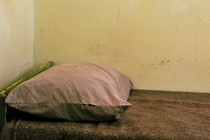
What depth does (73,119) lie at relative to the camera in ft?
3.80

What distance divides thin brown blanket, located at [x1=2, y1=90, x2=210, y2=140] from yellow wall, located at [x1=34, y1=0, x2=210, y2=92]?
392 mm

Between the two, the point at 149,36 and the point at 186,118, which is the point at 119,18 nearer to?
the point at 149,36

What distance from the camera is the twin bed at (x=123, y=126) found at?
42.1 inches

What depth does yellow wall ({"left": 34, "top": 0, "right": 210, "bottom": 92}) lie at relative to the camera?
5.49 ft

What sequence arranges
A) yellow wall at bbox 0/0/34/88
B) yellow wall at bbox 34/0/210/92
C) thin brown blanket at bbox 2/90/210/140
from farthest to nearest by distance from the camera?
yellow wall at bbox 34/0/210/92 → yellow wall at bbox 0/0/34/88 → thin brown blanket at bbox 2/90/210/140

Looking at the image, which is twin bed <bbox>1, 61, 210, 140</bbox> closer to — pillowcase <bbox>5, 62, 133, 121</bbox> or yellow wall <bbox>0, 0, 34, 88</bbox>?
pillowcase <bbox>5, 62, 133, 121</bbox>

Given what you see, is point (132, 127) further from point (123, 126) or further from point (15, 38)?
Result: point (15, 38)

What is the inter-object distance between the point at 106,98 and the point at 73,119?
17 centimetres

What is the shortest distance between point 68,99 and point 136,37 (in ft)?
2.49

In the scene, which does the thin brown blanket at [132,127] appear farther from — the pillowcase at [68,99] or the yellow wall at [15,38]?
the yellow wall at [15,38]

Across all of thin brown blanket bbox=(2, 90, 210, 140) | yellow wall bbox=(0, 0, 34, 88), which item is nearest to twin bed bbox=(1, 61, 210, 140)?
thin brown blanket bbox=(2, 90, 210, 140)

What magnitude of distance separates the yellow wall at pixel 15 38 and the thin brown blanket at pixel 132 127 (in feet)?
1.29

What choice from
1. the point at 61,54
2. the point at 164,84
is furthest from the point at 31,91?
the point at 164,84

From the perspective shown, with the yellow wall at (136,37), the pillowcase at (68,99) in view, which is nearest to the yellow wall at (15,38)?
the yellow wall at (136,37)
